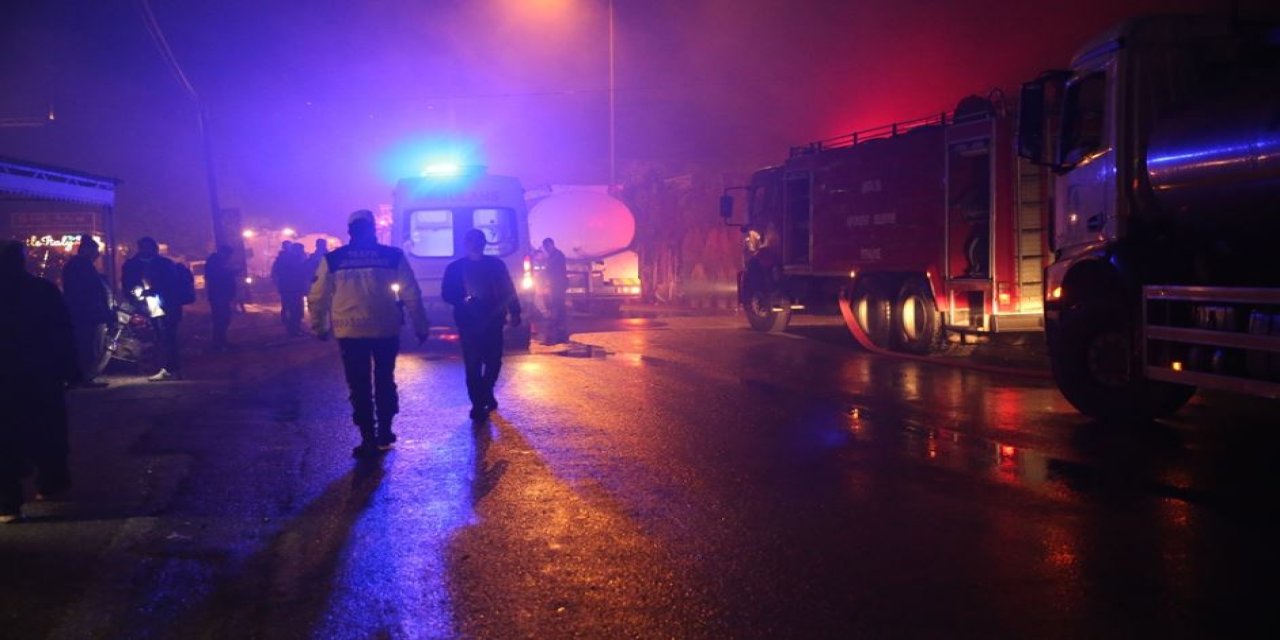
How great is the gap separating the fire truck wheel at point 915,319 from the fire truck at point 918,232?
0.02m

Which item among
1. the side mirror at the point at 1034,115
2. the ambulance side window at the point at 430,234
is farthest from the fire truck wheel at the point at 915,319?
the ambulance side window at the point at 430,234

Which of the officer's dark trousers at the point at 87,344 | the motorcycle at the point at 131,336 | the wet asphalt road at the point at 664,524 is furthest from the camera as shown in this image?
the motorcycle at the point at 131,336

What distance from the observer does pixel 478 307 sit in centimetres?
859

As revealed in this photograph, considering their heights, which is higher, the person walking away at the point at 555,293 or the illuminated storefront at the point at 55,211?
the illuminated storefront at the point at 55,211

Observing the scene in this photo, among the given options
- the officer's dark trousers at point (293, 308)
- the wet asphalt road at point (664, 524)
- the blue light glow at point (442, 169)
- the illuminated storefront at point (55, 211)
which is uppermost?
the blue light glow at point (442, 169)

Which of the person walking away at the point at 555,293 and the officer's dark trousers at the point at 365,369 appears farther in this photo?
the person walking away at the point at 555,293

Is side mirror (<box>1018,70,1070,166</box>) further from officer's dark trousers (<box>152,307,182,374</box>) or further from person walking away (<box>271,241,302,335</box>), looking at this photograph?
person walking away (<box>271,241,302,335</box>)

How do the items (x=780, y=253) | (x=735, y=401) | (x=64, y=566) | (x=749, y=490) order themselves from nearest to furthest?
(x=64, y=566)
(x=749, y=490)
(x=735, y=401)
(x=780, y=253)

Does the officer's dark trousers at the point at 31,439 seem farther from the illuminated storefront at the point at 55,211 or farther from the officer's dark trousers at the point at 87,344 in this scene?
the illuminated storefront at the point at 55,211

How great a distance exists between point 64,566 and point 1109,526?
17.0ft

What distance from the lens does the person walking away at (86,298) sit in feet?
35.5

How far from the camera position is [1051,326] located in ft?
28.0

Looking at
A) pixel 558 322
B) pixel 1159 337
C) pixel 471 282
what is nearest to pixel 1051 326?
pixel 1159 337

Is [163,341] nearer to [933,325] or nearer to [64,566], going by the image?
[64,566]
